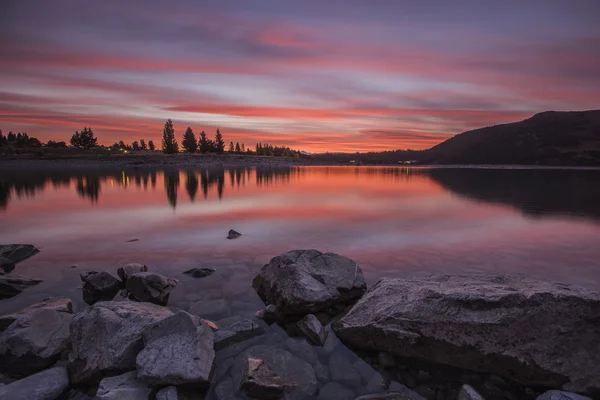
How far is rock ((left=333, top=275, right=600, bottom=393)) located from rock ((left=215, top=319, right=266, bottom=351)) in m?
2.35

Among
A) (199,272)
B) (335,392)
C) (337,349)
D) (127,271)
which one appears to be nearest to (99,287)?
(127,271)

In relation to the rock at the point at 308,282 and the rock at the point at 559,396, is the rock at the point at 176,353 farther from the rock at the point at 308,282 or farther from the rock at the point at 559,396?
the rock at the point at 559,396

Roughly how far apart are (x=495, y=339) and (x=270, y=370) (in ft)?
13.7

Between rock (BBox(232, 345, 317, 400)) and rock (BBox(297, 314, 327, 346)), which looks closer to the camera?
rock (BBox(232, 345, 317, 400))

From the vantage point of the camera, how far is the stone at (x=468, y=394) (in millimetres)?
4902

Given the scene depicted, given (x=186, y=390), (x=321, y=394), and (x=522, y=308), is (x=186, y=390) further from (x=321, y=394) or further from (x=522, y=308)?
(x=522, y=308)

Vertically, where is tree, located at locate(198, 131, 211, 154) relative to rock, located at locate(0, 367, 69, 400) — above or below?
above

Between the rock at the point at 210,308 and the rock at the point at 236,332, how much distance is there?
994 mm

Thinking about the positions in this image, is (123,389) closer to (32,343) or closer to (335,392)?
(32,343)

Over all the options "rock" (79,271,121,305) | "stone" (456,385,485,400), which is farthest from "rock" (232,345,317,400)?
"rock" (79,271,121,305)

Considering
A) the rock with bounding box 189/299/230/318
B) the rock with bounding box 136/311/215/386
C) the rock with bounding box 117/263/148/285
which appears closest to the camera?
the rock with bounding box 136/311/215/386

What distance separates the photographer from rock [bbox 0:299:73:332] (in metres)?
7.05

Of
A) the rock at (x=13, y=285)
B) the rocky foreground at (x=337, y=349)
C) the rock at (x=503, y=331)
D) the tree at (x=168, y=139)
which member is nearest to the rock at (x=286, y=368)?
the rocky foreground at (x=337, y=349)

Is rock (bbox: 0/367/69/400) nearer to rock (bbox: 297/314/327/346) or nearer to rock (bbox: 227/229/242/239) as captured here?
rock (bbox: 297/314/327/346)
